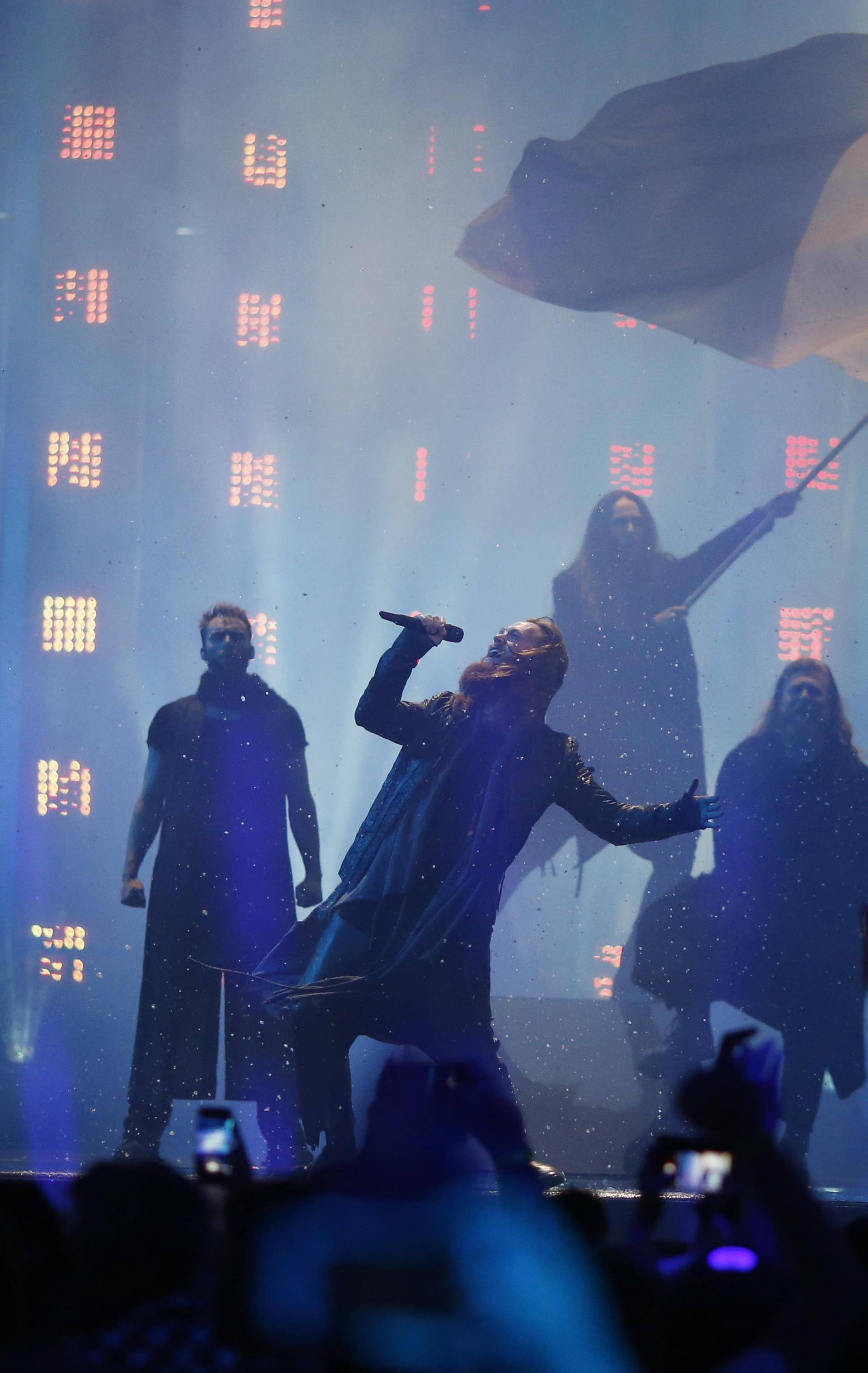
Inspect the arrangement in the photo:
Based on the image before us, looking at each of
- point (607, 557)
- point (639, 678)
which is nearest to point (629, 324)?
point (607, 557)

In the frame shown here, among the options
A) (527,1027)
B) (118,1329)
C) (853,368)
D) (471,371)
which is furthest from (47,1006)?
(853,368)

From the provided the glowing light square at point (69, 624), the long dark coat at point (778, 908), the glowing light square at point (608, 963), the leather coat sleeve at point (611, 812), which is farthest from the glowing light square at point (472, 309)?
the glowing light square at point (608, 963)

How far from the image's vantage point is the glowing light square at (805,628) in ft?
13.5

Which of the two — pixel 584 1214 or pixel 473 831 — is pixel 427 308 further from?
pixel 584 1214

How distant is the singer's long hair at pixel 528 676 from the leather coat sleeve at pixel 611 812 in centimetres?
18

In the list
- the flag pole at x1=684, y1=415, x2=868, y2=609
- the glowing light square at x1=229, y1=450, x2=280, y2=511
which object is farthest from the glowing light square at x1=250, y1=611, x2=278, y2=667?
the flag pole at x1=684, y1=415, x2=868, y2=609

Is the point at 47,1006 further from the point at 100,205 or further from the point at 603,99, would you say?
the point at 603,99

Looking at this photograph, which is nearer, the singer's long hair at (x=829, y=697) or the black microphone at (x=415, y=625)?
the black microphone at (x=415, y=625)

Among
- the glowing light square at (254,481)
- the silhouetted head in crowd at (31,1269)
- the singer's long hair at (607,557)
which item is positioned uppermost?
the glowing light square at (254,481)

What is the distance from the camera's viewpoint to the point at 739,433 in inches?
164

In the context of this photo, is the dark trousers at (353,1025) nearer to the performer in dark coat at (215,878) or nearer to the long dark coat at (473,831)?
the long dark coat at (473,831)

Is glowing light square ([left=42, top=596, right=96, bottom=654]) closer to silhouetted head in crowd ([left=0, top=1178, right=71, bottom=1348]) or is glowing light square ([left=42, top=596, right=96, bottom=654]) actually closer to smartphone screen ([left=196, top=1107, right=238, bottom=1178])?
smartphone screen ([left=196, top=1107, right=238, bottom=1178])

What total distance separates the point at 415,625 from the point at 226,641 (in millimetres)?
890

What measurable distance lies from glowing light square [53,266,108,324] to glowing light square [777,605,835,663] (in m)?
2.72
